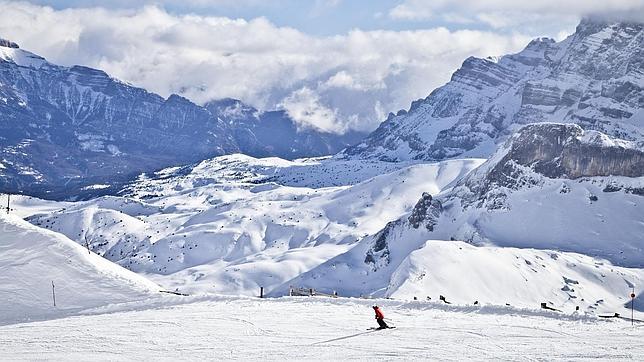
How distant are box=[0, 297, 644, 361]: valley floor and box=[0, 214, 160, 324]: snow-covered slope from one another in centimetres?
307

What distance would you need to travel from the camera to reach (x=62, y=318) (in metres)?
46.5

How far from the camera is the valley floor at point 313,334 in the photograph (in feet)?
113

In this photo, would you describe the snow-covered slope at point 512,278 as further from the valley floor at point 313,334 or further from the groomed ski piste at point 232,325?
the valley floor at point 313,334

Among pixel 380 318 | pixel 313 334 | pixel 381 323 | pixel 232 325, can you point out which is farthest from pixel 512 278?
pixel 313 334

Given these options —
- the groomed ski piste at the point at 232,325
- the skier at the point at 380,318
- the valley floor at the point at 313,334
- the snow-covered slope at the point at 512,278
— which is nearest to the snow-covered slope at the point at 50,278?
the groomed ski piste at the point at 232,325

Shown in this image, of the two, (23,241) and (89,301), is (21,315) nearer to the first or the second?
(89,301)

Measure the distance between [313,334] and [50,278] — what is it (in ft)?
76.3

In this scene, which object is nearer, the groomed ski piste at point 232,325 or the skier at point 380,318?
the groomed ski piste at point 232,325

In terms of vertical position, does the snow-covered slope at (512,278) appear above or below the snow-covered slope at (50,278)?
below

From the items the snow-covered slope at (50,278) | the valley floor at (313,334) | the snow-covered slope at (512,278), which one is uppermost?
the snow-covered slope at (50,278)

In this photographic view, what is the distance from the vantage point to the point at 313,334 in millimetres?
38719

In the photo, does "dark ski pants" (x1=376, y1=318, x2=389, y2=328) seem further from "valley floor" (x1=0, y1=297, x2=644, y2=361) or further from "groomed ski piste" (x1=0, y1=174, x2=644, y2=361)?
"valley floor" (x1=0, y1=297, x2=644, y2=361)

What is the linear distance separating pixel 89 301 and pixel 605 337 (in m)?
33.3

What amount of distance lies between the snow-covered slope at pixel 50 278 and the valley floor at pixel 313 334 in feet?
10.1
